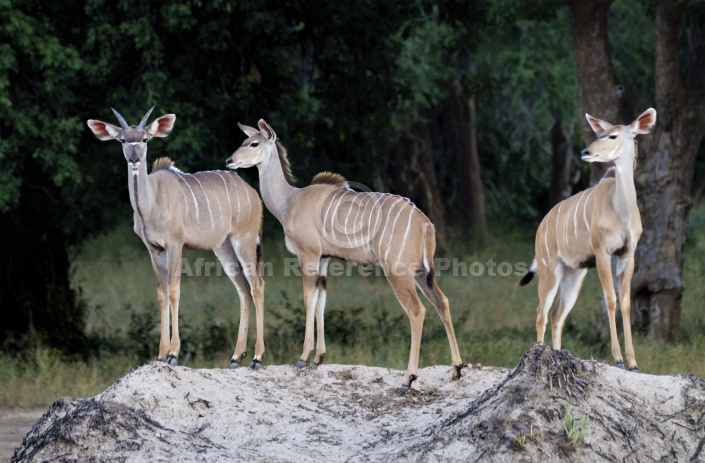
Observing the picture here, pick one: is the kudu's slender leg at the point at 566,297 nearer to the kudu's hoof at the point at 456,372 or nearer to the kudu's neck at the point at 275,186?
the kudu's hoof at the point at 456,372

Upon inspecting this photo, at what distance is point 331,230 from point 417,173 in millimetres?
11057

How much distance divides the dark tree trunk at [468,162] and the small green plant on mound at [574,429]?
44.1 ft

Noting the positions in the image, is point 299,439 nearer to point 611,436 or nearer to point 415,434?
point 415,434

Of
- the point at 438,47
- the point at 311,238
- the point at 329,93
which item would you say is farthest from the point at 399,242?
the point at 438,47

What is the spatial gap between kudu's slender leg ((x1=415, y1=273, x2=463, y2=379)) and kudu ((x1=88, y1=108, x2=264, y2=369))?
4.25 feet

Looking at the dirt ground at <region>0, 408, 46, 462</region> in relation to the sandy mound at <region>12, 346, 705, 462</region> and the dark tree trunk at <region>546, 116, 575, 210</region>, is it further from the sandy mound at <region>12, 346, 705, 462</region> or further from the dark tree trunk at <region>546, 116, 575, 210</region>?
the dark tree trunk at <region>546, 116, 575, 210</region>

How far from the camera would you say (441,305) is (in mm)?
7922

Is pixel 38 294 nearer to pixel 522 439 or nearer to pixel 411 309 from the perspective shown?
pixel 411 309

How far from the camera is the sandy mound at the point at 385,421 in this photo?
6.23m

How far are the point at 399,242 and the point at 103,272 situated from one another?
1117 centimetres

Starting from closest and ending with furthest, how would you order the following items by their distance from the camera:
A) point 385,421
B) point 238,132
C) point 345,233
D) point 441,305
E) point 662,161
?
point 385,421, point 441,305, point 345,233, point 662,161, point 238,132

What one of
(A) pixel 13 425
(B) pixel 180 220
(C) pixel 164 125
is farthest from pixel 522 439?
(A) pixel 13 425

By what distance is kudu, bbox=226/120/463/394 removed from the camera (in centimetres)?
789

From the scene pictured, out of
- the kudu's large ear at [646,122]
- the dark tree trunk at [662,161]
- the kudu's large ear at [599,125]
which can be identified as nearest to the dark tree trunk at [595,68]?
the dark tree trunk at [662,161]
